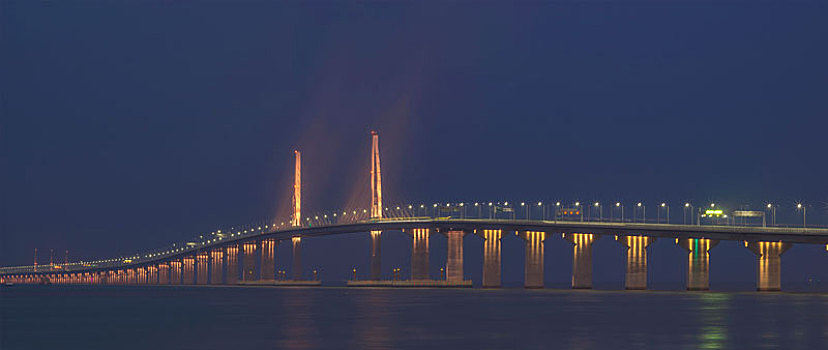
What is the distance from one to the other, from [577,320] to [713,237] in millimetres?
77056

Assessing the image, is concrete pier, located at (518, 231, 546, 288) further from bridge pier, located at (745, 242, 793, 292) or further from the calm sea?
the calm sea

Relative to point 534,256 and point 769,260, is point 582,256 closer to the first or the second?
point 534,256

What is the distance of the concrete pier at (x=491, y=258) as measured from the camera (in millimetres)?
191500

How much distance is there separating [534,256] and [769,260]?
4317 centimetres

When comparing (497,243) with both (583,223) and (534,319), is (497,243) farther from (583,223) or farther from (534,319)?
(534,319)

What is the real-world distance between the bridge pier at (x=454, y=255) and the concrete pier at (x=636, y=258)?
29.3m

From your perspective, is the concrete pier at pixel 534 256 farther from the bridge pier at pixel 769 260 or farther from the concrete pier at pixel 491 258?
the bridge pier at pixel 769 260

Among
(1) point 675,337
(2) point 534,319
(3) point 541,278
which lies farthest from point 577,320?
(3) point 541,278

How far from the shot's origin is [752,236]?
15225 centimetres

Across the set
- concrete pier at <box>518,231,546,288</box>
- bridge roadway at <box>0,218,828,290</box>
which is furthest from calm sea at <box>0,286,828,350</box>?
concrete pier at <box>518,231,546,288</box>

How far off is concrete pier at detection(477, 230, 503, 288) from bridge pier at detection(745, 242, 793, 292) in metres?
45.9

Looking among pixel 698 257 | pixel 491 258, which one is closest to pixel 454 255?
pixel 491 258

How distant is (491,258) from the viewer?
191625 millimetres

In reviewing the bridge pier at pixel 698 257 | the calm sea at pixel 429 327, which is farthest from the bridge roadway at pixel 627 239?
the calm sea at pixel 429 327
